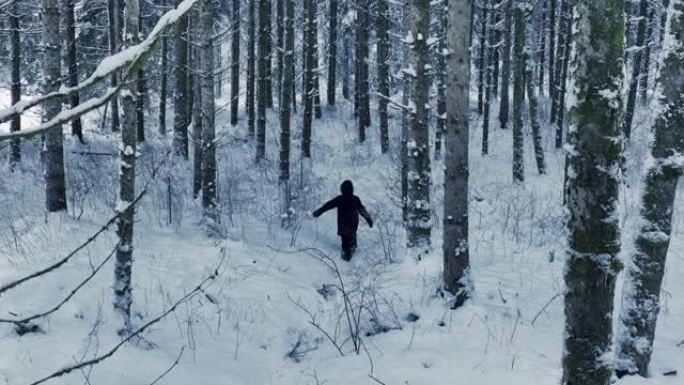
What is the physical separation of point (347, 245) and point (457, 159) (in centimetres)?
354

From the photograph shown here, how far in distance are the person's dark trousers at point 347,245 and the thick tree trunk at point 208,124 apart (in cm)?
231

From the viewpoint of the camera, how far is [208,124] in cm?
1046

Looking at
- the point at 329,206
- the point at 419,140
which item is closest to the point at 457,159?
the point at 419,140

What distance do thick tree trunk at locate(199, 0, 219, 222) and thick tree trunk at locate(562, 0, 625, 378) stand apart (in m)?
8.03

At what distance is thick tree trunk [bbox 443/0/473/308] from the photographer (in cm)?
677

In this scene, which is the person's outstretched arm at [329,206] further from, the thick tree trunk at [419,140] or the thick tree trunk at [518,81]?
the thick tree trunk at [518,81]

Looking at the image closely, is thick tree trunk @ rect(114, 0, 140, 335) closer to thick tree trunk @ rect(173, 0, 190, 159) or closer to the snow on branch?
the snow on branch

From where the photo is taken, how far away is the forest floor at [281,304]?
5336 millimetres

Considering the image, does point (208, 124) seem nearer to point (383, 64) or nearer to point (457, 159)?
point (457, 159)

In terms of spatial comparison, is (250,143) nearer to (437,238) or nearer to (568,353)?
(437,238)

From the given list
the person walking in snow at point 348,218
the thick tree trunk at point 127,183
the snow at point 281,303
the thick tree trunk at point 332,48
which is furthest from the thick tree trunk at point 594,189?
the thick tree trunk at point 332,48

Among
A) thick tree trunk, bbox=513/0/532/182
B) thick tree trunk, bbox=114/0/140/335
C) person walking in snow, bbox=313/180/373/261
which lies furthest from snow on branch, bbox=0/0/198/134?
thick tree trunk, bbox=513/0/532/182

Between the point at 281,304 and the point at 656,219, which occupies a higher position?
the point at 656,219

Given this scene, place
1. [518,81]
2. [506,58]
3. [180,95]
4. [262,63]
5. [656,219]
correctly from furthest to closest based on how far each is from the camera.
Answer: [506,58], [518,81], [262,63], [180,95], [656,219]
